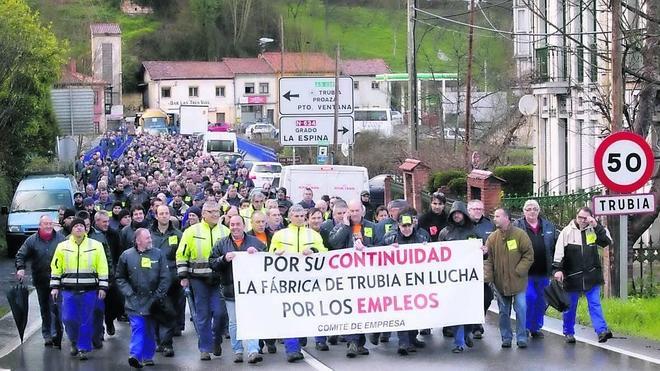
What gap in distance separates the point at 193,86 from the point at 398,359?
112228mm

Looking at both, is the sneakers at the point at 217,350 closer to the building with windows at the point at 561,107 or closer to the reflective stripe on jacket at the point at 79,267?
the reflective stripe on jacket at the point at 79,267

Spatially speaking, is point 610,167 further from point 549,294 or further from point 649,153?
point 549,294

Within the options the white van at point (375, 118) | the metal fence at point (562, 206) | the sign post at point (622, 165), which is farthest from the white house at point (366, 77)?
the sign post at point (622, 165)

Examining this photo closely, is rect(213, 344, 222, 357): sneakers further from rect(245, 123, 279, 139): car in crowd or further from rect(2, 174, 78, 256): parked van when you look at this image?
rect(245, 123, 279, 139): car in crowd

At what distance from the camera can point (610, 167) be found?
1596cm

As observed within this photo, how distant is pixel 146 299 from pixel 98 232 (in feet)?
8.22

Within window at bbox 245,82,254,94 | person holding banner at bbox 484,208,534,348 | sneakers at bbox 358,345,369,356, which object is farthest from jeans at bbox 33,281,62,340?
window at bbox 245,82,254,94

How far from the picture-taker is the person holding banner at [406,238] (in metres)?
14.9

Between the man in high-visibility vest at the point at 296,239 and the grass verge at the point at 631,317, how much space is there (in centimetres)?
385

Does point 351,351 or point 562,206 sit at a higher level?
point 562,206

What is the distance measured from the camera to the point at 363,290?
15.1m

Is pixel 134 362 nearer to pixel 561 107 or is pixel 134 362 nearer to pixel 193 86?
pixel 561 107

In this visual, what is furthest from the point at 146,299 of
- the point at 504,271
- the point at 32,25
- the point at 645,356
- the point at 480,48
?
the point at 480,48

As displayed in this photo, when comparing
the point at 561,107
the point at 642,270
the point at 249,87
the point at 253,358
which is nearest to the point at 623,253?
the point at 642,270
